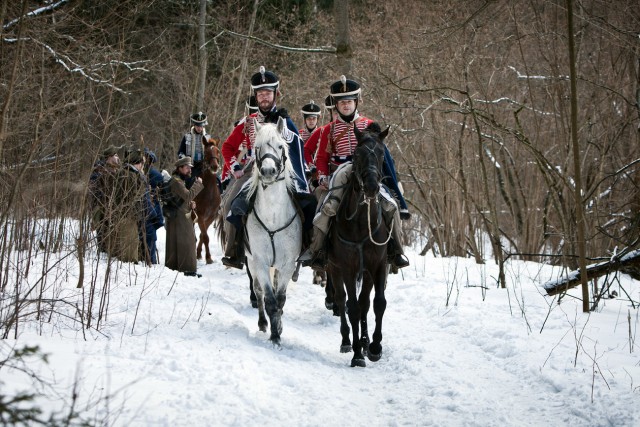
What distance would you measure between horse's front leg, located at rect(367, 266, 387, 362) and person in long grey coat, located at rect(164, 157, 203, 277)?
546 centimetres

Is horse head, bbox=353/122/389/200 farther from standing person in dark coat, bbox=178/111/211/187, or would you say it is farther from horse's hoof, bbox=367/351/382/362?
standing person in dark coat, bbox=178/111/211/187

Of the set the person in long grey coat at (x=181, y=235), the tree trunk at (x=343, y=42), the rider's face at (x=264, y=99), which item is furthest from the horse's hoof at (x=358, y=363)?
the tree trunk at (x=343, y=42)

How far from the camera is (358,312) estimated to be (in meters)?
6.63

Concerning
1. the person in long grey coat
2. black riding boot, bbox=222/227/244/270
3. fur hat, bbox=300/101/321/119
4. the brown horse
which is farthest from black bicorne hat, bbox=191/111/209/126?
black riding boot, bbox=222/227/244/270

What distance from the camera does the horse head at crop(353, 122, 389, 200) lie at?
605cm

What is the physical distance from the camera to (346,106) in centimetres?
786

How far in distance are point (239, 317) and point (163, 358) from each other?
8.82 feet

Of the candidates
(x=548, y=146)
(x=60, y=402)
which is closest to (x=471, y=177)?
(x=548, y=146)

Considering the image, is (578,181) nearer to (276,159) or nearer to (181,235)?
(276,159)

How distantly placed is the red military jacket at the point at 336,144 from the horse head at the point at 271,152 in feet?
3.41

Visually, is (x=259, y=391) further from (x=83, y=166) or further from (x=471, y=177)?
(x=471, y=177)

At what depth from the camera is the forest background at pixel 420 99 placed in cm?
692

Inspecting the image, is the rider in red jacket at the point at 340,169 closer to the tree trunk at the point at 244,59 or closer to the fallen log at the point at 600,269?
the fallen log at the point at 600,269

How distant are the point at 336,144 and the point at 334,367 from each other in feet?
9.27
